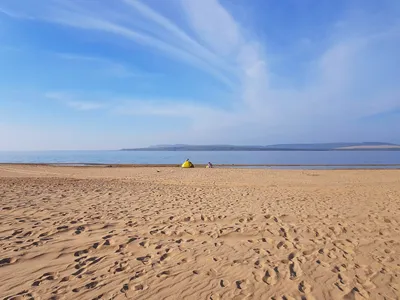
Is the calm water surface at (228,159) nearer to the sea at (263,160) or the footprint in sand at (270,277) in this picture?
the sea at (263,160)

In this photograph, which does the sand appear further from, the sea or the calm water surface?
the calm water surface

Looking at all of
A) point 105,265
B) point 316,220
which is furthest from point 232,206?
point 105,265

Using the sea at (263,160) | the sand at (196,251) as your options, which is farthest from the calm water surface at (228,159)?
the sand at (196,251)

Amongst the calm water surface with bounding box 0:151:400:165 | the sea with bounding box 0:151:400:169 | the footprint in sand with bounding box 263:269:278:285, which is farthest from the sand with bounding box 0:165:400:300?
the calm water surface with bounding box 0:151:400:165

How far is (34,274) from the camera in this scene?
4.23 meters

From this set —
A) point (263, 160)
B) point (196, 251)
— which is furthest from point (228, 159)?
point (196, 251)

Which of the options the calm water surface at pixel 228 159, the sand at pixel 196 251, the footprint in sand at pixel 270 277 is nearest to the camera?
the sand at pixel 196 251

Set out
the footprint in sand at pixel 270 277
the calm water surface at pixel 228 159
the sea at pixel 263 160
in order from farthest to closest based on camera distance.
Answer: the calm water surface at pixel 228 159, the sea at pixel 263 160, the footprint in sand at pixel 270 277

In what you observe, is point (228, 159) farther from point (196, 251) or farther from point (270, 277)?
point (270, 277)

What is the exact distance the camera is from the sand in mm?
3947

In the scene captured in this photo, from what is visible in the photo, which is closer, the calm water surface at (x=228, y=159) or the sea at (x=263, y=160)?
the sea at (x=263, y=160)

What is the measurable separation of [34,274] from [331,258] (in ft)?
17.9

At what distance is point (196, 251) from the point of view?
534 cm

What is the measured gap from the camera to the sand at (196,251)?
3947 millimetres
